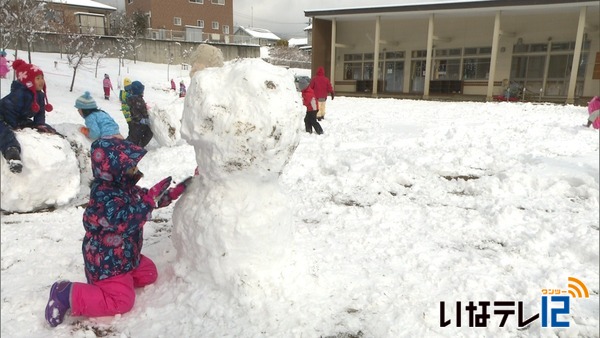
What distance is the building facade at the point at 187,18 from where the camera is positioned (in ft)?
118

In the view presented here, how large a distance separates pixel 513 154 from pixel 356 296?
4966 millimetres

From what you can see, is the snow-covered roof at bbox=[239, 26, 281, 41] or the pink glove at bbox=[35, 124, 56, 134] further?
the snow-covered roof at bbox=[239, 26, 281, 41]

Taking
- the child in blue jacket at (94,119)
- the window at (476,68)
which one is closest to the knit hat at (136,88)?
the child in blue jacket at (94,119)

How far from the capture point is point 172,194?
2982 mm

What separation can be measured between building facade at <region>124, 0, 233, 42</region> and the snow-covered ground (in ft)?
110

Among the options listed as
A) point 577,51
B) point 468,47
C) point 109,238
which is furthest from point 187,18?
point 109,238

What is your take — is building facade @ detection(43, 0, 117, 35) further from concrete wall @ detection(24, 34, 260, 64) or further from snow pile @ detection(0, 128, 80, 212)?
snow pile @ detection(0, 128, 80, 212)

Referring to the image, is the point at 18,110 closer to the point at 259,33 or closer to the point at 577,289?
the point at 577,289

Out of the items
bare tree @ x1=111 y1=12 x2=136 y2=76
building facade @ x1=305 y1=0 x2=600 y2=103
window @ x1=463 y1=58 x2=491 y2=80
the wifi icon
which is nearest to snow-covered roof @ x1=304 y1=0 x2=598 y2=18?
building facade @ x1=305 y1=0 x2=600 y2=103

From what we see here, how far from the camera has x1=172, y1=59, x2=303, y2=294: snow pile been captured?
264cm

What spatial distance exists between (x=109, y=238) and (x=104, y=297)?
39 centimetres

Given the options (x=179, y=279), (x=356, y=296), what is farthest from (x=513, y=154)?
(x=179, y=279)

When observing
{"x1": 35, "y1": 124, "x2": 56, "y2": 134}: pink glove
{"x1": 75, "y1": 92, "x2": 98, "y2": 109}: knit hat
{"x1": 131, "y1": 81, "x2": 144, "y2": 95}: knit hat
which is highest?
{"x1": 131, "y1": 81, "x2": 144, "y2": 95}: knit hat

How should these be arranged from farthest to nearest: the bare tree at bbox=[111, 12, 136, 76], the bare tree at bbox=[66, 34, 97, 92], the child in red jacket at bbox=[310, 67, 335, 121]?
the bare tree at bbox=[111, 12, 136, 76], the bare tree at bbox=[66, 34, 97, 92], the child in red jacket at bbox=[310, 67, 335, 121]
